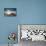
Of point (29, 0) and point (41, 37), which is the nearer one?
point (41, 37)

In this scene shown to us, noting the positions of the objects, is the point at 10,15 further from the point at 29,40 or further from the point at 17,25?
the point at 29,40

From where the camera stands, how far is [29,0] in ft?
10.4

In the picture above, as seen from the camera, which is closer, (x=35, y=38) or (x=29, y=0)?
(x=35, y=38)

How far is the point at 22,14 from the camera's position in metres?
3.16

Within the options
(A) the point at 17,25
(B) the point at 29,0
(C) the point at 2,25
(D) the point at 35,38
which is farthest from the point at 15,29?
(B) the point at 29,0

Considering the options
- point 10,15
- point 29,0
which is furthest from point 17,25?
point 29,0

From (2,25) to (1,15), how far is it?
260mm

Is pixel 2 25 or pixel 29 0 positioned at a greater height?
pixel 29 0

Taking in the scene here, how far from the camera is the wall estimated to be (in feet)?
10.3

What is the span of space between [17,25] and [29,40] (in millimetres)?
489

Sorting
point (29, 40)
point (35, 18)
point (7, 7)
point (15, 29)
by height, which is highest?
point (7, 7)

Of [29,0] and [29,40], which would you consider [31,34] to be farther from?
[29,0]

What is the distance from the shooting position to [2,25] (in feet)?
10.3

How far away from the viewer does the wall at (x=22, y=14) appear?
10.3 feet
